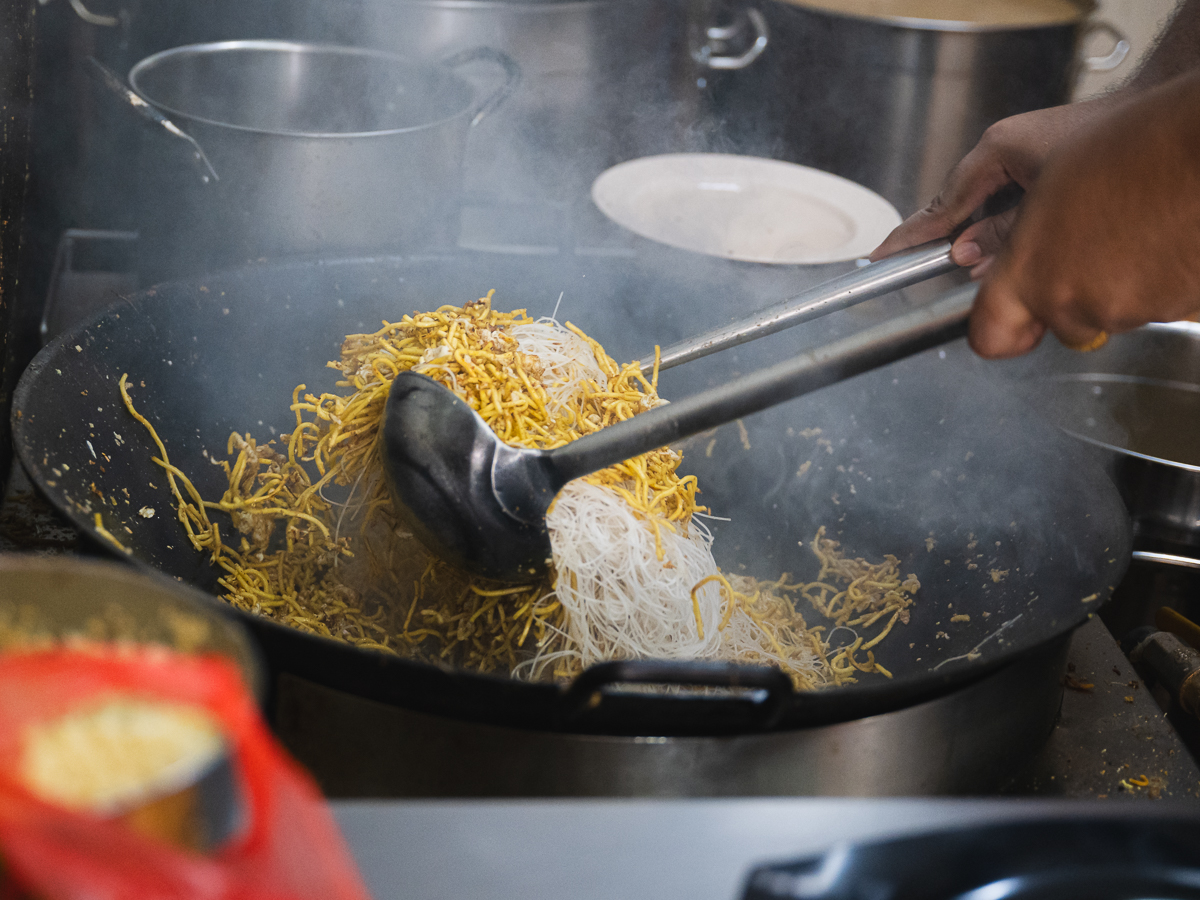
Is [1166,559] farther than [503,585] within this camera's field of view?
Yes

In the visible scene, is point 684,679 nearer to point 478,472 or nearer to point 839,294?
point 478,472

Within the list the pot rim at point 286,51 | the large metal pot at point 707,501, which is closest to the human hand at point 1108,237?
the large metal pot at point 707,501

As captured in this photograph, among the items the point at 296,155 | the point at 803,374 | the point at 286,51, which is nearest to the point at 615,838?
the point at 803,374

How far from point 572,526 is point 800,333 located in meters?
0.67

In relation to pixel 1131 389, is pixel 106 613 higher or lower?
higher

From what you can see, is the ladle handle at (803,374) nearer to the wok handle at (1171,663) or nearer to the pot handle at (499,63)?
the wok handle at (1171,663)

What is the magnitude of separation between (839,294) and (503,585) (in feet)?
1.94

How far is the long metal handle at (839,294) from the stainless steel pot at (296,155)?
69cm

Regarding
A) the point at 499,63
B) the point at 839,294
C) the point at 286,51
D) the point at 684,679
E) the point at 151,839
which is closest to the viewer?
the point at 151,839

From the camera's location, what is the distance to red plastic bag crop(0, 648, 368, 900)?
0.37 metres

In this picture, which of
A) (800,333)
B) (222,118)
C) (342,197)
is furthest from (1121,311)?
(222,118)

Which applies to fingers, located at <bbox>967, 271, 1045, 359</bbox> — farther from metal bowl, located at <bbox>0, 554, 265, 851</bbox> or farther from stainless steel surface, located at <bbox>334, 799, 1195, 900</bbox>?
metal bowl, located at <bbox>0, 554, 265, 851</bbox>

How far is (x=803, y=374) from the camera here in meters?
0.92

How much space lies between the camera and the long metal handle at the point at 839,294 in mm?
1225
